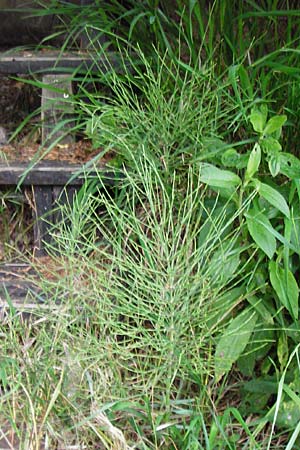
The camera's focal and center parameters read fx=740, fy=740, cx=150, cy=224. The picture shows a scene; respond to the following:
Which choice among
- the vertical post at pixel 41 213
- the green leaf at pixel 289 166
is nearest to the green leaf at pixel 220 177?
the green leaf at pixel 289 166

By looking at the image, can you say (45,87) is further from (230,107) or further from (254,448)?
(254,448)

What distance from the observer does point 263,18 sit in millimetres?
2053

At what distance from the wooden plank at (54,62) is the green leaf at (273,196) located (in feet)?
2.48

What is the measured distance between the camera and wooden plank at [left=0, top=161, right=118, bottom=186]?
187cm

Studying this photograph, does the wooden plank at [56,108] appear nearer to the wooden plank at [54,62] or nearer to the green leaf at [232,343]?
the wooden plank at [54,62]

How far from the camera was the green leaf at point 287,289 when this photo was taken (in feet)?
4.68

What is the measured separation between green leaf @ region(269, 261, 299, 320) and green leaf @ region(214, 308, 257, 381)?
64mm

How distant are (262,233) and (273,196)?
0.08 meters

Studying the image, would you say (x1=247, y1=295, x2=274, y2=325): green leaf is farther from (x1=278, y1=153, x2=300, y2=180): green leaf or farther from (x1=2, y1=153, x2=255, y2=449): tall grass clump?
(x1=278, y1=153, x2=300, y2=180): green leaf

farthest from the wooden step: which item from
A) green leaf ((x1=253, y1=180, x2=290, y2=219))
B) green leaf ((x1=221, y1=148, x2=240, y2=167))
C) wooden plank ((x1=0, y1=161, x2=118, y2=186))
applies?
green leaf ((x1=253, y1=180, x2=290, y2=219))

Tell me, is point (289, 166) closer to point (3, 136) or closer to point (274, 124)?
point (274, 124)

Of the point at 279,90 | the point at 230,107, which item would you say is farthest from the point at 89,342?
the point at 279,90

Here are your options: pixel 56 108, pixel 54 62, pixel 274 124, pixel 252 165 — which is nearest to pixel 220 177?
pixel 252 165

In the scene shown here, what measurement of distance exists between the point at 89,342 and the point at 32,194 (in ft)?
2.31
